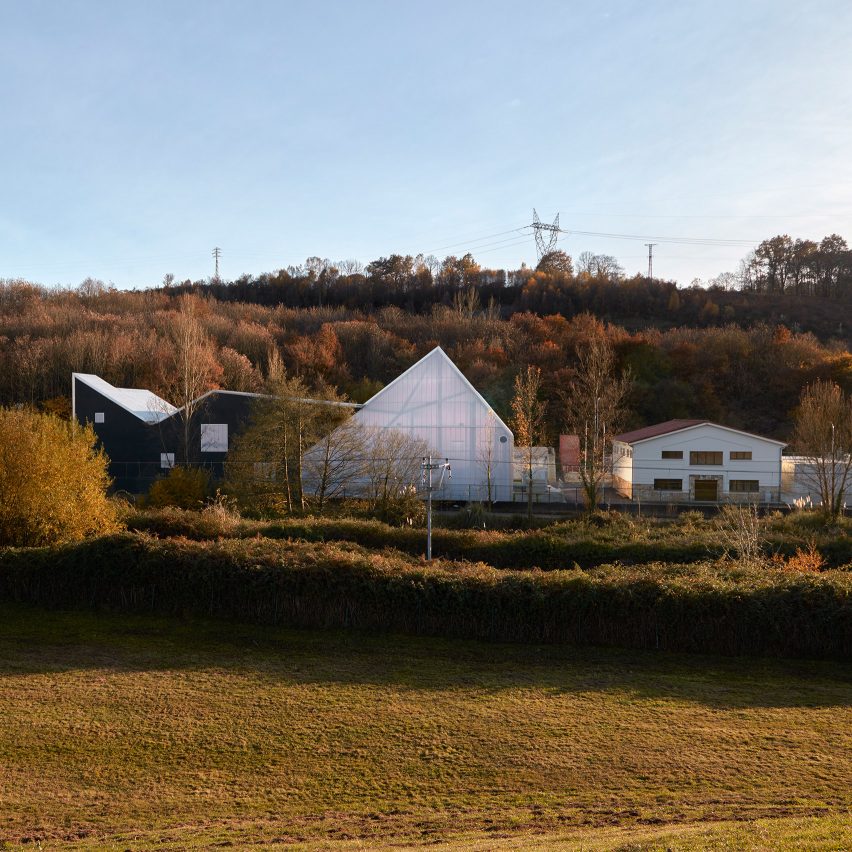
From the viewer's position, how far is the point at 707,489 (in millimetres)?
34812

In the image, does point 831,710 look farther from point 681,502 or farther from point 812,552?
point 681,502

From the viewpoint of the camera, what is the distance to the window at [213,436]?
36531 millimetres

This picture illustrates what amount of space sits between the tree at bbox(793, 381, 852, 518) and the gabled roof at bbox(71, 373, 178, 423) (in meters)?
27.8

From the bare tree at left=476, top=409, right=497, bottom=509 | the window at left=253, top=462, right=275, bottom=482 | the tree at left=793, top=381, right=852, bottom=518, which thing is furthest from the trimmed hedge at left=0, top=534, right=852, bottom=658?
the bare tree at left=476, top=409, right=497, bottom=509

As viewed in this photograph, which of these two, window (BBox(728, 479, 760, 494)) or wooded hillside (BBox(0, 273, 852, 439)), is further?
wooded hillside (BBox(0, 273, 852, 439))

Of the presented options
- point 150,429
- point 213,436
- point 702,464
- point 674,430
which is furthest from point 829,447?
point 150,429

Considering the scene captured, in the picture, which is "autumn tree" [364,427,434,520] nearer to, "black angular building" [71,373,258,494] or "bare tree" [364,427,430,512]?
"bare tree" [364,427,430,512]

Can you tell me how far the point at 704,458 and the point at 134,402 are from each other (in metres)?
27.4

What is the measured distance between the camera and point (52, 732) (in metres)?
9.81

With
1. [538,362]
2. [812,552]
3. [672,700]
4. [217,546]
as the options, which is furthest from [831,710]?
[538,362]

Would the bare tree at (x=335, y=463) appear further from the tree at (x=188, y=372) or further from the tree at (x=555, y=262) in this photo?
the tree at (x=555, y=262)

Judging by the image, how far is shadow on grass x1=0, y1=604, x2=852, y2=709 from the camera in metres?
12.1

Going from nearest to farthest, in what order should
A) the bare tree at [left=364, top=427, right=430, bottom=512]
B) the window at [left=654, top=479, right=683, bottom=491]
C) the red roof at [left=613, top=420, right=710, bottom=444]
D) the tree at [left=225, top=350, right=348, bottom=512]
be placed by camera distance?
1. the tree at [left=225, top=350, right=348, bottom=512]
2. the bare tree at [left=364, top=427, right=430, bottom=512]
3. the window at [left=654, top=479, right=683, bottom=491]
4. the red roof at [left=613, top=420, right=710, bottom=444]

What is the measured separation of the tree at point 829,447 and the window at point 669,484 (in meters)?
5.22
